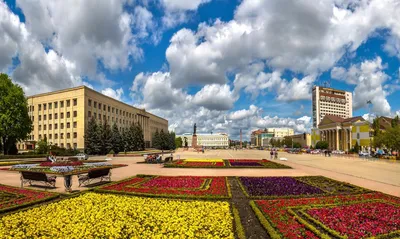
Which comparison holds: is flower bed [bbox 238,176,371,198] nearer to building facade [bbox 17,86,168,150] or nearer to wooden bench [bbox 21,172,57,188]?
wooden bench [bbox 21,172,57,188]

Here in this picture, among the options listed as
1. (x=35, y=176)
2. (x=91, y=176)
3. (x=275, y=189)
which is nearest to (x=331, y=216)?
(x=275, y=189)

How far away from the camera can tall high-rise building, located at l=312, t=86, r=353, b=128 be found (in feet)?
504

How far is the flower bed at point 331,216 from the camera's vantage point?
6.61 metres

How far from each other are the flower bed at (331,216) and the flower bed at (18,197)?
8321mm

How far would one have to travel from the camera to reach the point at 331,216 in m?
7.87

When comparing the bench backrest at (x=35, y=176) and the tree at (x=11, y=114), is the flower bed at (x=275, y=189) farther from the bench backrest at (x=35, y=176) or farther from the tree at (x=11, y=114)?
the tree at (x=11, y=114)

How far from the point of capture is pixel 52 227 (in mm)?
6738

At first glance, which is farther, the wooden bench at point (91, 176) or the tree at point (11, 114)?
the tree at point (11, 114)

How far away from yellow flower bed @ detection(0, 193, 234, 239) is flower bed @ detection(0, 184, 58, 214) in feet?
2.75

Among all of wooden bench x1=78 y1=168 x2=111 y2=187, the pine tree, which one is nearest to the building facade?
the pine tree

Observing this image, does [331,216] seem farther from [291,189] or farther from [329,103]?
[329,103]

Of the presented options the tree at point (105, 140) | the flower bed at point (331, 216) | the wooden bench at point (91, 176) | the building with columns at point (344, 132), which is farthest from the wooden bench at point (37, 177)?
the building with columns at point (344, 132)

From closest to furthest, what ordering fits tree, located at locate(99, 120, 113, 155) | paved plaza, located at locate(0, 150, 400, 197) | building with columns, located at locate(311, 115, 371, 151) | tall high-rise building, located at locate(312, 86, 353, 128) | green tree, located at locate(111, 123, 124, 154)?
paved plaza, located at locate(0, 150, 400, 197) → tree, located at locate(99, 120, 113, 155) → green tree, located at locate(111, 123, 124, 154) → building with columns, located at locate(311, 115, 371, 151) → tall high-rise building, located at locate(312, 86, 353, 128)

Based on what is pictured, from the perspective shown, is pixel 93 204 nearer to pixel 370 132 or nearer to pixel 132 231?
pixel 132 231
